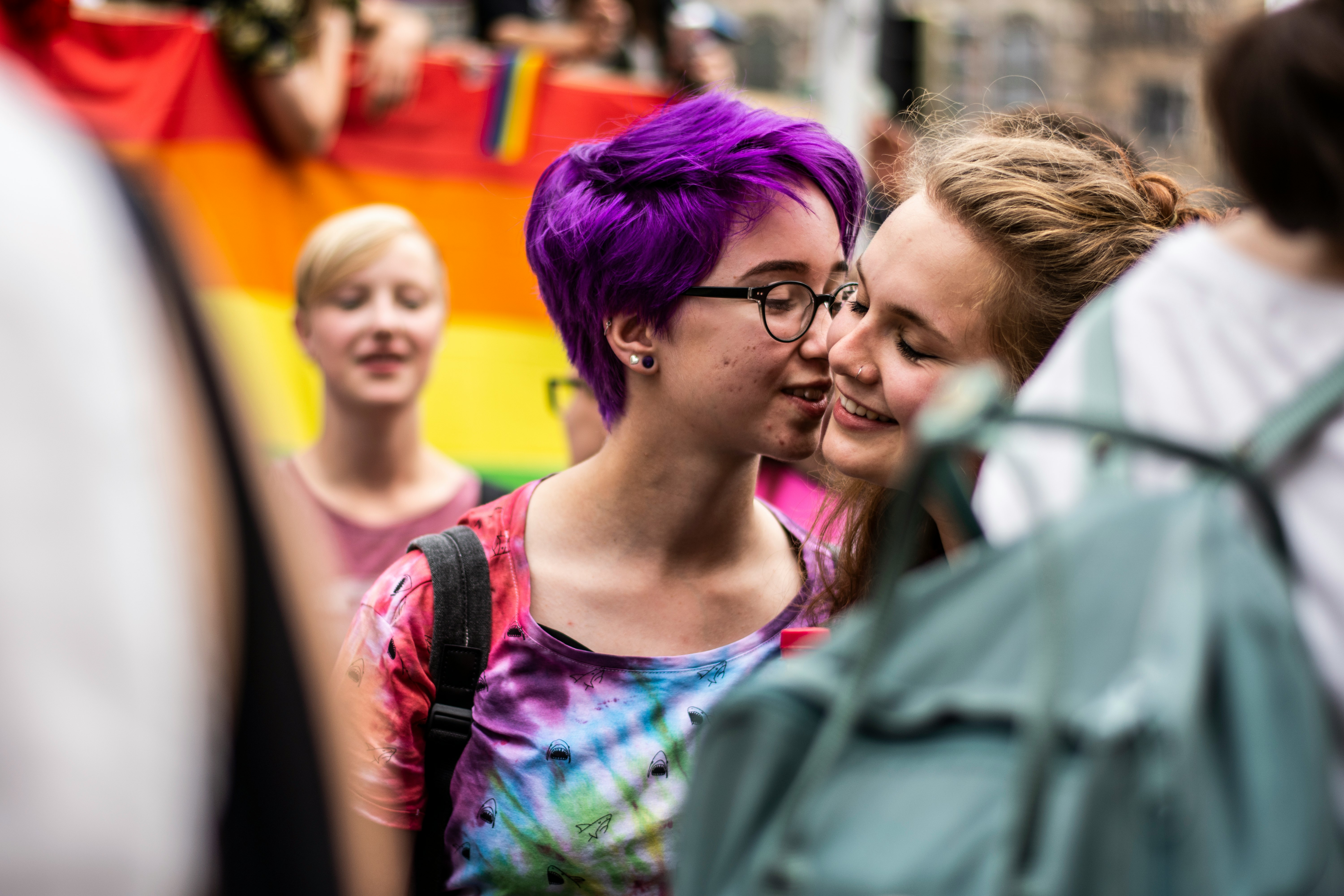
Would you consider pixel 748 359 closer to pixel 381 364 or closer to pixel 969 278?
pixel 969 278

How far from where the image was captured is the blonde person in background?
354 cm

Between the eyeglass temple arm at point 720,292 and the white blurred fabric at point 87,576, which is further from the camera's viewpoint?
the eyeglass temple arm at point 720,292

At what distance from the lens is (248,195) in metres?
3.88

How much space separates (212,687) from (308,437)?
3387 mm

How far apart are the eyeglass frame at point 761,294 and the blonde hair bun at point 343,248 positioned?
1729mm

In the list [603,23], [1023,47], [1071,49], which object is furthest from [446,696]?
[1071,49]

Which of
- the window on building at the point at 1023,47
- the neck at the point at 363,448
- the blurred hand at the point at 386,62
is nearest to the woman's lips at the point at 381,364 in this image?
the neck at the point at 363,448

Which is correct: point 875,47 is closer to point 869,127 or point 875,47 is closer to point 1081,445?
point 869,127

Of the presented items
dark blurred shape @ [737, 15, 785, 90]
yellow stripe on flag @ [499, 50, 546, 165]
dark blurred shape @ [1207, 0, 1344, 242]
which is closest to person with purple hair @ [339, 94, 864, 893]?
dark blurred shape @ [1207, 0, 1344, 242]

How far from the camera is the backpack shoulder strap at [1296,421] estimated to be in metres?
0.91

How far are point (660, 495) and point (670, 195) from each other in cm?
50

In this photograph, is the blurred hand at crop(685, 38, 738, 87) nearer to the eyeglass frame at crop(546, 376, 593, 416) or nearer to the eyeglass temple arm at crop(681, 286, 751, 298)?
the eyeglass frame at crop(546, 376, 593, 416)

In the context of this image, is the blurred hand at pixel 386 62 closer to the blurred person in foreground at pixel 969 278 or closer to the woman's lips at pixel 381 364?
the woman's lips at pixel 381 364

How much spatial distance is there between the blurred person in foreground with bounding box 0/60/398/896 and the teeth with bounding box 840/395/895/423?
1175mm
